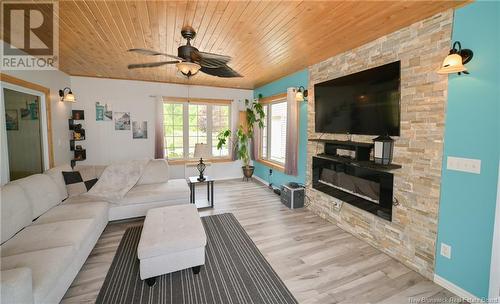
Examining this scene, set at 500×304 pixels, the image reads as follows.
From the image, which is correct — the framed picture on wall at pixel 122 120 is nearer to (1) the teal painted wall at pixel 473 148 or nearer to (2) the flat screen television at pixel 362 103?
(2) the flat screen television at pixel 362 103

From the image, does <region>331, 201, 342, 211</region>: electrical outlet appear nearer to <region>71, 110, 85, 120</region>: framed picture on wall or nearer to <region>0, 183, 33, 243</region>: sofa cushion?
<region>0, 183, 33, 243</region>: sofa cushion

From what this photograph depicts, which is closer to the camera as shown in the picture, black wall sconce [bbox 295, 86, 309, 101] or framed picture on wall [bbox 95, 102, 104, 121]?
black wall sconce [bbox 295, 86, 309, 101]

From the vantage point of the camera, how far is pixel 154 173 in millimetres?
3930

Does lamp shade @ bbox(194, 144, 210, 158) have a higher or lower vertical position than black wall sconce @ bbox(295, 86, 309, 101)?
lower

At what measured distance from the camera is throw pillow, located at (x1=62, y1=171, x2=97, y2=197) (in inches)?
121

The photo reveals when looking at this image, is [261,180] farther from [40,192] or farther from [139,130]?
[40,192]

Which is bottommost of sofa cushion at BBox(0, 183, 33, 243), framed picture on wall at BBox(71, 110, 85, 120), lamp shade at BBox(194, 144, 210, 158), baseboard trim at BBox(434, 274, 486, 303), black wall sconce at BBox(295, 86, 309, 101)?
baseboard trim at BBox(434, 274, 486, 303)

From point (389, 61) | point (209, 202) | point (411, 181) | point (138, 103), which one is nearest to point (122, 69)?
point (138, 103)

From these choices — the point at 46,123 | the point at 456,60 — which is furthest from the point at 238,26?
the point at 46,123

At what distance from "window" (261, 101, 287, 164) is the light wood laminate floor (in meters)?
1.82

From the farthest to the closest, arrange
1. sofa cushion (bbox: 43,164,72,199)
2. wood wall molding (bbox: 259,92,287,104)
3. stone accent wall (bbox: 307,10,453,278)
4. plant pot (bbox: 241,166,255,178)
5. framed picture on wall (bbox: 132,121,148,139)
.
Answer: plant pot (bbox: 241,166,255,178), framed picture on wall (bbox: 132,121,148,139), wood wall molding (bbox: 259,92,287,104), sofa cushion (bbox: 43,164,72,199), stone accent wall (bbox: 307,10,453,278)

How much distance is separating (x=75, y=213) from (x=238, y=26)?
110 inches

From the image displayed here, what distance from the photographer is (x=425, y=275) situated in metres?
2.21

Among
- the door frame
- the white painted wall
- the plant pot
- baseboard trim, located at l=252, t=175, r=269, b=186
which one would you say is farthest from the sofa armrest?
the plant pot
